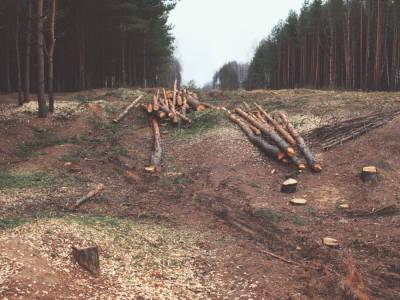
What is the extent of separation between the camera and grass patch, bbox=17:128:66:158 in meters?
16.9

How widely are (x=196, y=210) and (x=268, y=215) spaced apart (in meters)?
2.07

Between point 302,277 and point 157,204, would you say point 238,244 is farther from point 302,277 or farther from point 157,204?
point 157,204

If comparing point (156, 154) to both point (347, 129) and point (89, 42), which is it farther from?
point (89, 42)

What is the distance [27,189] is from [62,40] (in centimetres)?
2661

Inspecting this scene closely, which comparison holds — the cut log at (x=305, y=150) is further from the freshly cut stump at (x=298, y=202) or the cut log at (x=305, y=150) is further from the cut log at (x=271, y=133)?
the freshly cut stump at (x=298, y=202)

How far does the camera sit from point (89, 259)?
747 centimetres

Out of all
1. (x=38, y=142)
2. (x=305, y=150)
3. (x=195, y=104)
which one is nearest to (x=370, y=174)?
(x=305, y=150)

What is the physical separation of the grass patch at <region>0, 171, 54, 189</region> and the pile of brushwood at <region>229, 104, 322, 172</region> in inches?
308

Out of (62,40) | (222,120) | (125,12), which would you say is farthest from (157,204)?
(62,40)

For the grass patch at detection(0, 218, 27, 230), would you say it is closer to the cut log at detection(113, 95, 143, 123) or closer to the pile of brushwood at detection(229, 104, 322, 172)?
the pile of brushwood at detection(229, 104, 322, 172)

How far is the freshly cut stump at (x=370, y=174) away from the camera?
1206cm

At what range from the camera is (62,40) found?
35688 millimetres

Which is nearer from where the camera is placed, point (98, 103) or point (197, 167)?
point (197, 167)

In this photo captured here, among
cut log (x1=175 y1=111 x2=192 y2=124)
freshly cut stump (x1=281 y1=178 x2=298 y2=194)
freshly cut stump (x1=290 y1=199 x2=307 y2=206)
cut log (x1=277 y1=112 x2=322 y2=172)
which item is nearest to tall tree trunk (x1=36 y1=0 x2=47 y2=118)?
cut log (x1=175 y1=111 x2=192 y2=124)
